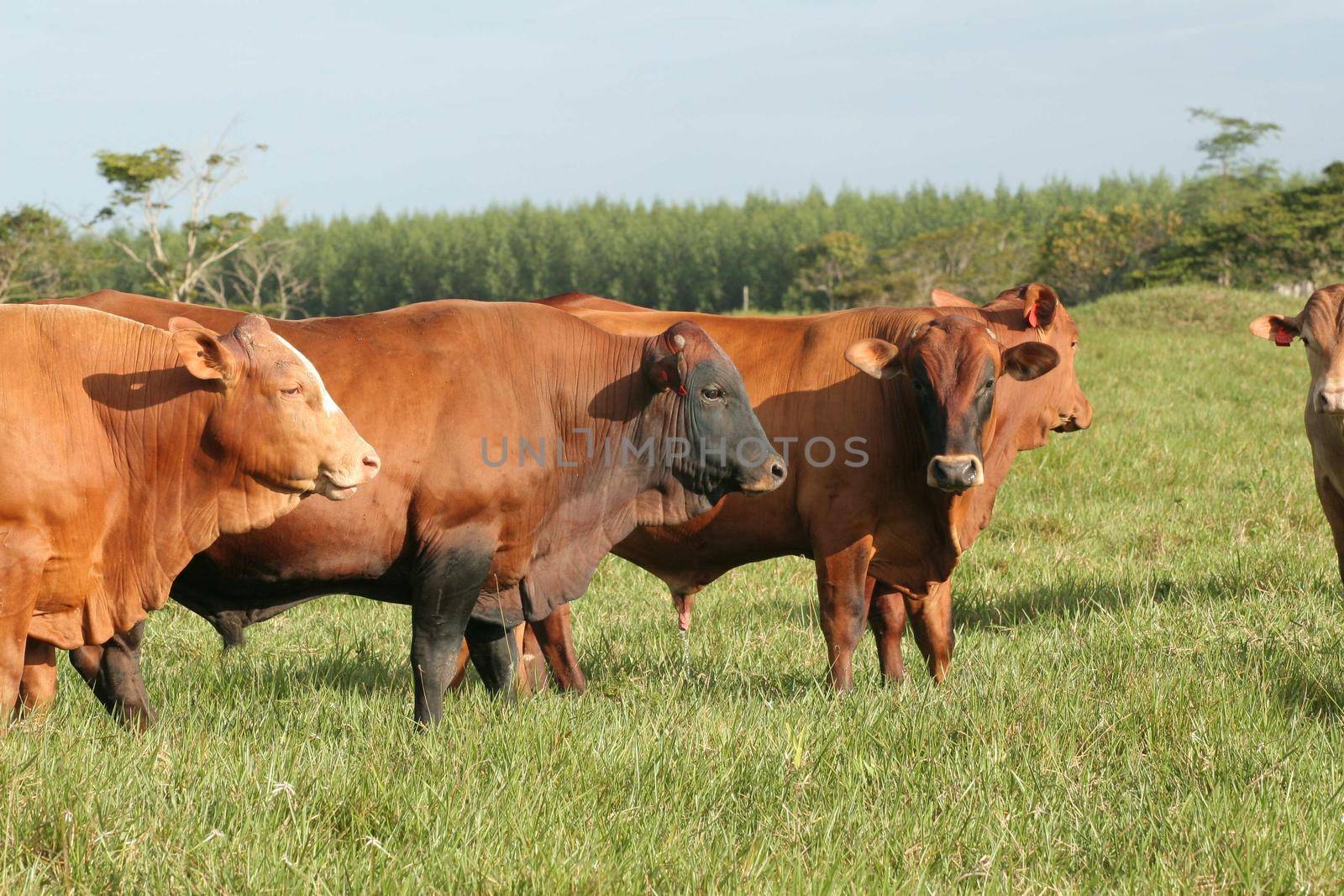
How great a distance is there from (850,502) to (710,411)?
0.92m

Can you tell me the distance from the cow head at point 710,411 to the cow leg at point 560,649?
1241 millimetres

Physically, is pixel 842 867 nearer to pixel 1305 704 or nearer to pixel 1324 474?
pixel 1305 704

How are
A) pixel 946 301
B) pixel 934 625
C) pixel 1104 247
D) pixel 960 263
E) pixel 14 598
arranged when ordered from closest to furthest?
pixel 14 598
pixel 934 625
pixel 946 301
pixel 1104 247
pixel 960 263

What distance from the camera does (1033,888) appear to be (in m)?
3.21

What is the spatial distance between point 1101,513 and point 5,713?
8.13 metres

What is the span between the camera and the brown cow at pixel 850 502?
19.1ft

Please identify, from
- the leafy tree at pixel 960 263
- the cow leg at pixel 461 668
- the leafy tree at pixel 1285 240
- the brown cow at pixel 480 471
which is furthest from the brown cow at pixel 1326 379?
the leafy tree at pixel 960 263

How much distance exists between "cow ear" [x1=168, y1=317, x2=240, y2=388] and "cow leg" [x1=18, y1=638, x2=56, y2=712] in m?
1.34

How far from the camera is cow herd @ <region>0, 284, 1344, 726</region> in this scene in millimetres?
4094

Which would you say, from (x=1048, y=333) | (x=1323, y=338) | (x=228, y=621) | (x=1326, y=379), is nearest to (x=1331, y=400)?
(x=1326, y=379)

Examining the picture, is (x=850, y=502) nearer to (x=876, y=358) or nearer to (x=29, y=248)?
(x=876, y=358)

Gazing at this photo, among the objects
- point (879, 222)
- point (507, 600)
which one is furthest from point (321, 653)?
point (879, 222)

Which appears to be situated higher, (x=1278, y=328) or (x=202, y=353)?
(x=202, y=353)

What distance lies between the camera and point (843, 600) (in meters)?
5.74
